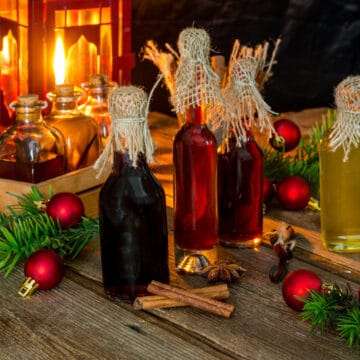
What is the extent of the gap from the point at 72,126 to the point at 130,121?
1.53 feet

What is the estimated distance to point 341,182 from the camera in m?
1.10

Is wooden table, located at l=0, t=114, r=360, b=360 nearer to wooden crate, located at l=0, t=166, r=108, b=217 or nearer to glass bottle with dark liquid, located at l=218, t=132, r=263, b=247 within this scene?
glass bottle with dark liquid, located at l=218, t=132, r=263, b=247

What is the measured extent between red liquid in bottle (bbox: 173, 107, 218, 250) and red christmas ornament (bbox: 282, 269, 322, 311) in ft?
0.48

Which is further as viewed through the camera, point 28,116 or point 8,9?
point 8,9

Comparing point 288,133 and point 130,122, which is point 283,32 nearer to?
point 288,133

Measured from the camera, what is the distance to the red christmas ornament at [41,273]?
983 mm

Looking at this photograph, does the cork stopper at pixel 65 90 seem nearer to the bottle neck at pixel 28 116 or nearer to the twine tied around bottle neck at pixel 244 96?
the bottle neck at pixel 28 116

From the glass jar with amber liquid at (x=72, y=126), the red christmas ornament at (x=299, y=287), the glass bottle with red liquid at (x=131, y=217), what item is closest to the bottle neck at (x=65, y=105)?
the glass jar with amber liquid at (x=72, y=126)

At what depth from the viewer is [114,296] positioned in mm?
967

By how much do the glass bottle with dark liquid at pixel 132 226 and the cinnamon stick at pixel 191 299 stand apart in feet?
0.08

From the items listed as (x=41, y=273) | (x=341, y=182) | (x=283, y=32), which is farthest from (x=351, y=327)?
(x=283, y=32)

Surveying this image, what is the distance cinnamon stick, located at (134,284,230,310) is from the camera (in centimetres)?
93

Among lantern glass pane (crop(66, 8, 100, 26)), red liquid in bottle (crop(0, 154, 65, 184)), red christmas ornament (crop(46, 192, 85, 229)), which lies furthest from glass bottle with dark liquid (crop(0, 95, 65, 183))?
lantern glass pane (crop(66, 8, 100, 26))

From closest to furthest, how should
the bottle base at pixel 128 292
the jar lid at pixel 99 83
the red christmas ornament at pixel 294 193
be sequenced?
the bottle base at pixel 128 292, the red christmas ornament at pixel 294 193, the jar lid at pixel 99 83
